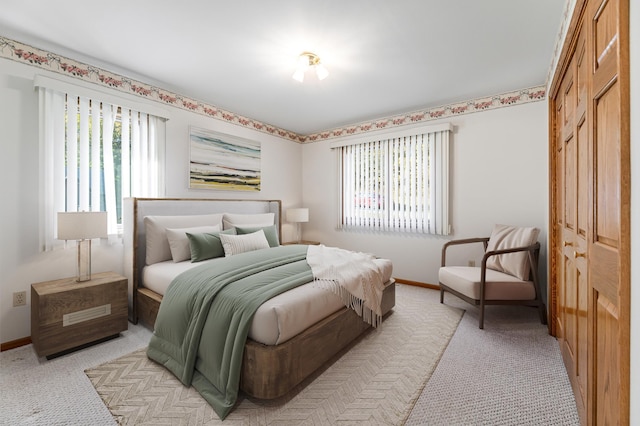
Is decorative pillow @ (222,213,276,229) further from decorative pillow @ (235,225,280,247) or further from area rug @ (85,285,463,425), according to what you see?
area rug @ (85,285,463,425)

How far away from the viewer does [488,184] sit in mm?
3490

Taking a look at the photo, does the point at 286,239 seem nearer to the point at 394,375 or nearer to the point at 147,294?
the point at 147,294

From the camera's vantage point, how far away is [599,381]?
112 centimetres

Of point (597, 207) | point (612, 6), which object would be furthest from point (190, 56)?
point (597, 207)

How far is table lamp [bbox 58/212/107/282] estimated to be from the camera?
221cm

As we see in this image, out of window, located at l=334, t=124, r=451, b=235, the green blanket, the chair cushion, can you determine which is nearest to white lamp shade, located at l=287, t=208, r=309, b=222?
window, located at l=334, t=124, r=451, b=235

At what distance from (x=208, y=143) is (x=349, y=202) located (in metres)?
2.42

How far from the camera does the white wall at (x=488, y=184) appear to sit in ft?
10.4

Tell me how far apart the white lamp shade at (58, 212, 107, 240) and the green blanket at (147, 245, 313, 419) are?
849 mm

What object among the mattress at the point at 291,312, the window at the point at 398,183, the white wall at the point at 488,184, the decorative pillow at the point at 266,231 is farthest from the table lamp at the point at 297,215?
the mattress at the point at 291,312

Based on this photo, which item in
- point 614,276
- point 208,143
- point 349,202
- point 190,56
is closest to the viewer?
point 614,276

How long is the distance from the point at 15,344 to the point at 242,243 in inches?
80.1

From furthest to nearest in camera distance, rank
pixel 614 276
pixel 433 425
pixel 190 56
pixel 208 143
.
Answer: pixel 208 143 → pixel 190 56 → pixel 433 425 → pixel 614 276

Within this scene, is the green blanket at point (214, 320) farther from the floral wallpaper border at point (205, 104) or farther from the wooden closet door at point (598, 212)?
the floral wallpaper border at point (205, 104)
